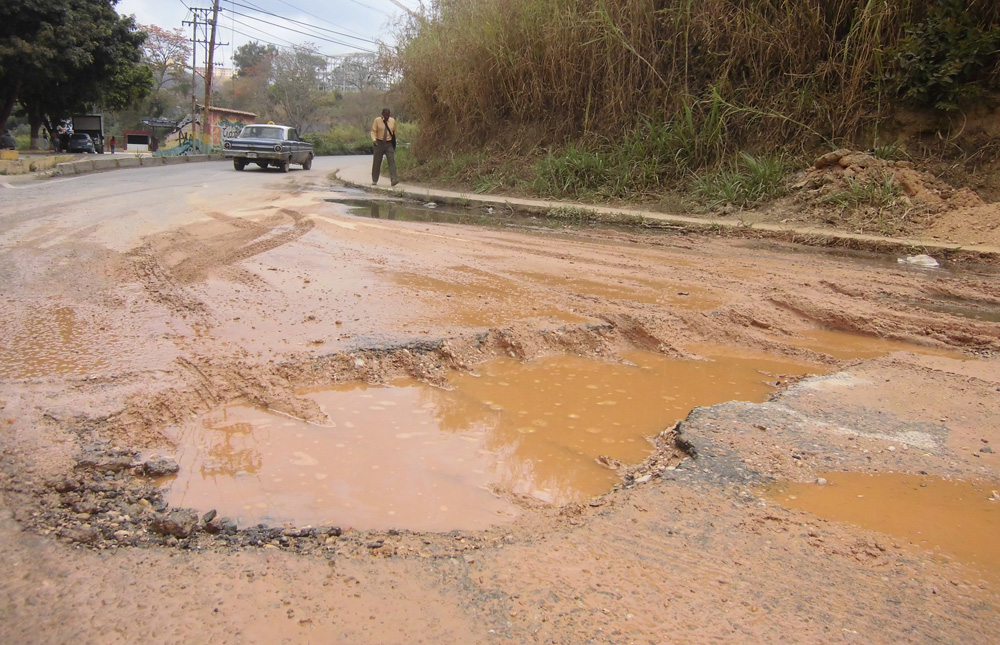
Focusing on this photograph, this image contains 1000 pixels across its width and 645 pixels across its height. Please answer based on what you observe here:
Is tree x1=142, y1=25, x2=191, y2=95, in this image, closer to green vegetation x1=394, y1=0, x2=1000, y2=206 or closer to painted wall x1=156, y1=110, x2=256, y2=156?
painted wall x1=156, y1=110, x2=256, y2=156

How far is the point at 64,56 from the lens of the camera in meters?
24.6

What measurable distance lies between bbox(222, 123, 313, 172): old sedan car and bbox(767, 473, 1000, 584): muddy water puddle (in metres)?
19.4

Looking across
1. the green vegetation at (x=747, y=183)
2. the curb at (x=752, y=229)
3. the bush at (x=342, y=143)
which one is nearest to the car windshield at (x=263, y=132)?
the curb at (x=752, y=229)

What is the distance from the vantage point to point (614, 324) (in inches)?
175

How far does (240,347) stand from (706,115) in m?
9.38

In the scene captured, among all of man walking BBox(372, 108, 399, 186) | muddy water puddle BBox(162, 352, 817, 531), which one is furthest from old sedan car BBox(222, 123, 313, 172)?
muddy water puddle BBox(162, 352, 817, 531)

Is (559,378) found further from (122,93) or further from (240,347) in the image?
(122,93)

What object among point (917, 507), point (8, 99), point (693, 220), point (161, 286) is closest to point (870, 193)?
point (693, 220)

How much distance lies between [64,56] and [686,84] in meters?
23.1

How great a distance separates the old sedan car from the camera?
19.6m

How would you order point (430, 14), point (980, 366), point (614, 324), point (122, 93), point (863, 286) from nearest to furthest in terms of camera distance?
point (980, 366) → point (614, 324) → point (863, 286) → point (430, 14) → point (122, 93)

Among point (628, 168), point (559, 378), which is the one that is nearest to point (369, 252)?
point (559, 378)

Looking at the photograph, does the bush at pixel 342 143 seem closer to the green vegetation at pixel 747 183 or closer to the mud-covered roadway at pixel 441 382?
the green vegetation at pixel 747 183

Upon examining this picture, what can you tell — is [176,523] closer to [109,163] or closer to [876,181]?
[876,181]
